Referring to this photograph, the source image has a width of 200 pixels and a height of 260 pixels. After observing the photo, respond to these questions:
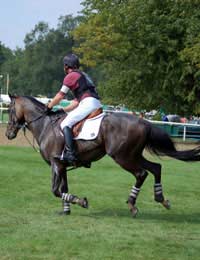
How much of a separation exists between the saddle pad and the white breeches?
0.13 m

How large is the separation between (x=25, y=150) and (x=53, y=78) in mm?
103173

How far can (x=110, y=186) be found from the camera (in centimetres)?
1441

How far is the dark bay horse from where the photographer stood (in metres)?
10.4

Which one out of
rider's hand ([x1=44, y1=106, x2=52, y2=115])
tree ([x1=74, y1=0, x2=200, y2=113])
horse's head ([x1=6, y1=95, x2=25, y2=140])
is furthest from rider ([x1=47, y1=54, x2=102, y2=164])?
tree ([x1=74, y1=0, x2=200, y2=113])

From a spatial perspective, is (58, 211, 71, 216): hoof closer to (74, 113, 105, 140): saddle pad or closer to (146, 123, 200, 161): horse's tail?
(74, 113, 105, 140): saddle pad

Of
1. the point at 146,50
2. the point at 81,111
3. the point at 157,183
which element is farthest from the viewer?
the point at 146,50

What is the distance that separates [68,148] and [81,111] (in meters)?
0.65

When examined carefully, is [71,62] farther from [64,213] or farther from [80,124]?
[64,213]

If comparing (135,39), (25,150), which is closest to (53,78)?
(135,39)

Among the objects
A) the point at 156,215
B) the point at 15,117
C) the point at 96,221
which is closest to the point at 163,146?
the point at 156,215

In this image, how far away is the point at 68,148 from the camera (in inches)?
415

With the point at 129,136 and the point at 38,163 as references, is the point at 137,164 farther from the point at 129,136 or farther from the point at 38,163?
the point at 38,163

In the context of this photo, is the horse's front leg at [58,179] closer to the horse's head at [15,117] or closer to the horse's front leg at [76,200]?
the horse's front leg at [76,200]

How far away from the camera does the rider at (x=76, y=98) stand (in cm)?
1052
